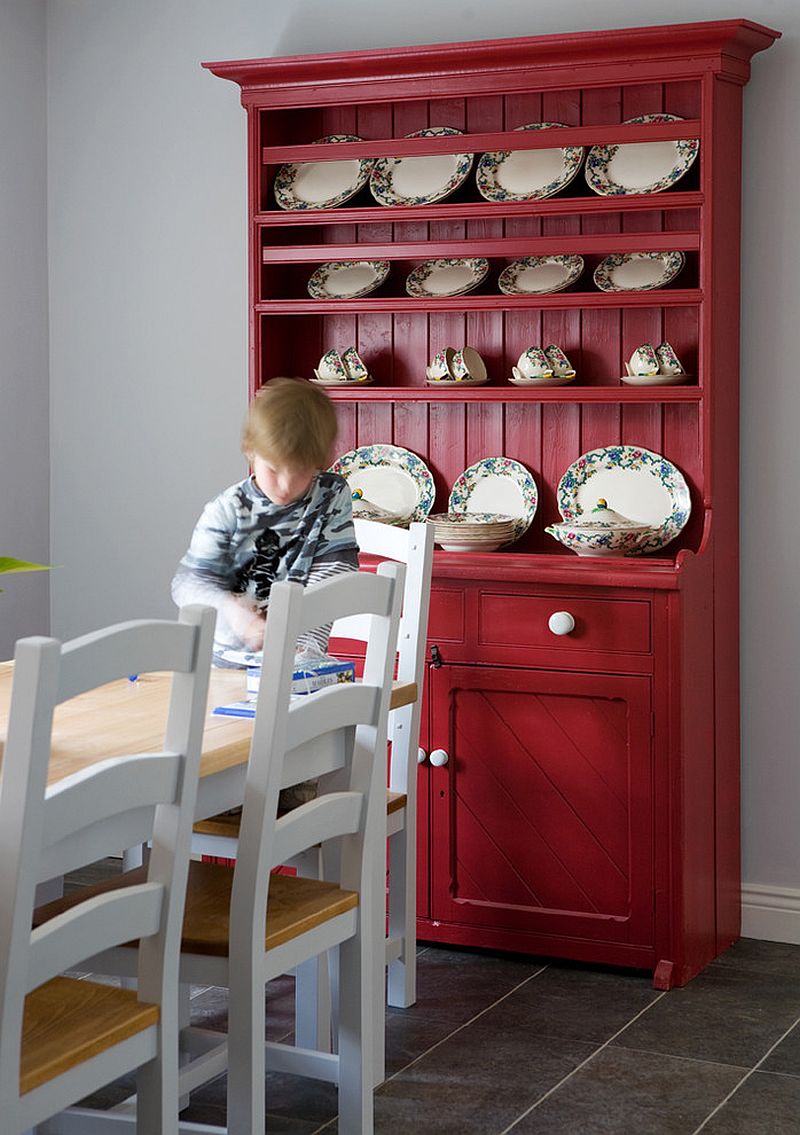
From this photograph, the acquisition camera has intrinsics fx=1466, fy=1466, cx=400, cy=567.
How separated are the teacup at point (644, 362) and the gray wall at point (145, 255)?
827 millimetres

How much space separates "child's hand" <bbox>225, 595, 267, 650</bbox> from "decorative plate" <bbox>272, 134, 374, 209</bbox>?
1340 mm

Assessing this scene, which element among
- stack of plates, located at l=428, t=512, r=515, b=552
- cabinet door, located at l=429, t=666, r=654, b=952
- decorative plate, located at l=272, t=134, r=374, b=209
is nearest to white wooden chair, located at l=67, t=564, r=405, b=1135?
cabinet door, located at l=429, t=666, r=654, b=952

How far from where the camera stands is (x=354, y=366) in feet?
12.6

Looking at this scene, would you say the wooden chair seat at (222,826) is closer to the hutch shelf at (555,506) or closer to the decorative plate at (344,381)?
the hutch shelf at (555,506)

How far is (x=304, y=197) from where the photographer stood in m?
3.85

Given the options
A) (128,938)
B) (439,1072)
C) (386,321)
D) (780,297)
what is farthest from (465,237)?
(128,938)

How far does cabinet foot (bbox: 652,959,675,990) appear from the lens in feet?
10.6

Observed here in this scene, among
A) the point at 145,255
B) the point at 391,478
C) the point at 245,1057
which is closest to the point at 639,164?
the point at 391,478

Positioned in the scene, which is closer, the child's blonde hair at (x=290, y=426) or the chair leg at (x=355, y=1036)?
the chair leg at (x=355, y=1036)

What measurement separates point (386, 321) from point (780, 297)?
3.39 feet

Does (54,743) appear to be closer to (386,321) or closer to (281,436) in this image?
(281,436)

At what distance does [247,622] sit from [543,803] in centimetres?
89

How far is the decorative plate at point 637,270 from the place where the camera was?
11.6ft

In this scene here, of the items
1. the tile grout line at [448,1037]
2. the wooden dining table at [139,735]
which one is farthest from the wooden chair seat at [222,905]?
the tile grout line at [448,1037]
